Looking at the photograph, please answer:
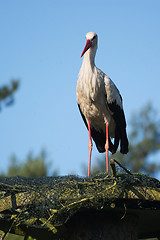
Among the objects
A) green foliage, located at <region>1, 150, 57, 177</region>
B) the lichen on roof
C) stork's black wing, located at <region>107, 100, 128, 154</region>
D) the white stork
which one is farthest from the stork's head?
green foliage, located at <region>1, 150, 57, 177</region>

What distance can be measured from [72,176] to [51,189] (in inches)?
12.6

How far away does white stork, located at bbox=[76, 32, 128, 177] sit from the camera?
441 centimetres

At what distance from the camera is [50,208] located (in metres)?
2.30

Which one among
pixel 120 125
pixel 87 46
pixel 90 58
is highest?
pixel 87 46

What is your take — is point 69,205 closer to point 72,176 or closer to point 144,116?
point 72,176

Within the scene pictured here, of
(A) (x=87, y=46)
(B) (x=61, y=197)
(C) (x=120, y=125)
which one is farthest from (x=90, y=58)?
(B) (x=61, y=197)

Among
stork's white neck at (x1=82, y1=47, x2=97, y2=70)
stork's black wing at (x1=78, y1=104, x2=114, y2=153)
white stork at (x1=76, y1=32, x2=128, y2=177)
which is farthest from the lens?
stork's black wing at (x1=78, y1=104, x2=114, y2=153)

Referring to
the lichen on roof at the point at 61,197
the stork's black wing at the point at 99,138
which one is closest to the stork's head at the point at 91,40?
the stork's black wing at the point at 99,138

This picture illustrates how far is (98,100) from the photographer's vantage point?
445cm

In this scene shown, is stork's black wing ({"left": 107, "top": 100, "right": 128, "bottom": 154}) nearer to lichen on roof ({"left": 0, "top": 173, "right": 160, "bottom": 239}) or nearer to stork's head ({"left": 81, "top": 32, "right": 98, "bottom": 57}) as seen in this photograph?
stork's head ({"left": 81, "top": 32, "right": 98, "bottom": 57})

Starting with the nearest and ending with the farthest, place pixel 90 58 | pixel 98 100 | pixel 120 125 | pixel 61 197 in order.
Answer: pixel 61 197 → pixel 98 100 → pixel 90 58 → pixel 120 125

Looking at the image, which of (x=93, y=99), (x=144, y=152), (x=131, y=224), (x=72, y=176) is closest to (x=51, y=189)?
(x=72, y=176)

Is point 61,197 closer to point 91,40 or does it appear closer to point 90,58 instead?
point 90,58

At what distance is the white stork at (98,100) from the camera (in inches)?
173
